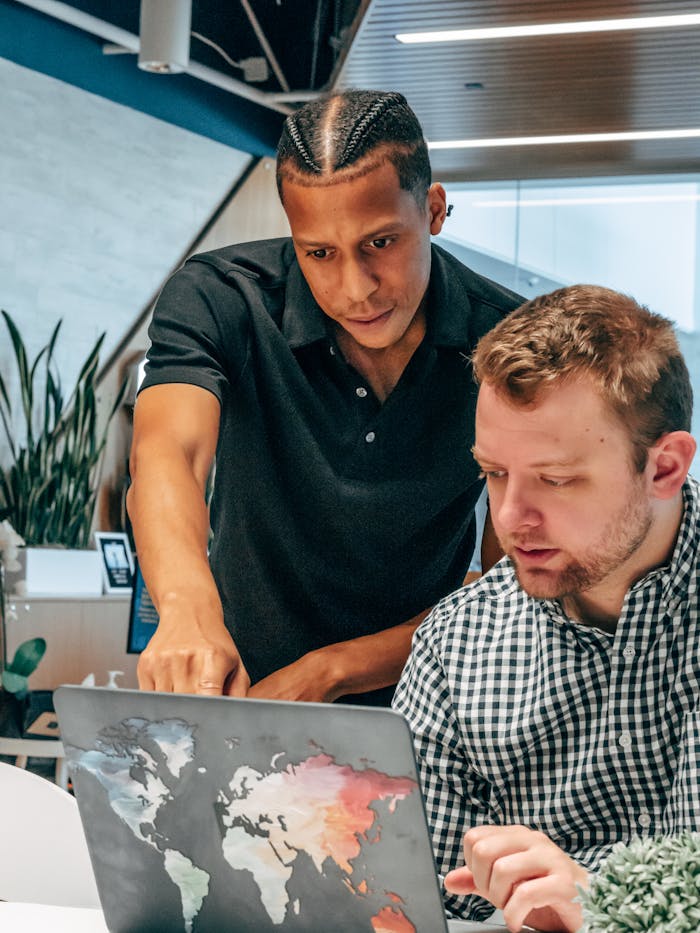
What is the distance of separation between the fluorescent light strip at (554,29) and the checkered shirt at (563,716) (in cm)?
492

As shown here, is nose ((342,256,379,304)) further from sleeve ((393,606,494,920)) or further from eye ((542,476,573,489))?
sleeve ((393,606,494,920))

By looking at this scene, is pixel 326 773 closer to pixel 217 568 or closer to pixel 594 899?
pixel 594 899

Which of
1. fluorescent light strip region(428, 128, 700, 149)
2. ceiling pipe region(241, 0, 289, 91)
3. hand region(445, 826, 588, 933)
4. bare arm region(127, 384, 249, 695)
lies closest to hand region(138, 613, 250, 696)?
bare arm region(127, 384, 249, 695)

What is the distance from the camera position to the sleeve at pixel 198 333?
1675mm

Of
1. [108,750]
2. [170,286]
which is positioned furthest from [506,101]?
[108,750]

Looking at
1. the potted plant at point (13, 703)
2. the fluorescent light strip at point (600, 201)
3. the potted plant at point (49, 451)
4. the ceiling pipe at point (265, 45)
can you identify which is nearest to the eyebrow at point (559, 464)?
the potted plant at point (13, 703)

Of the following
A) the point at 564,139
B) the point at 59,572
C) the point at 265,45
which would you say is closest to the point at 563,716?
the point at 59,572

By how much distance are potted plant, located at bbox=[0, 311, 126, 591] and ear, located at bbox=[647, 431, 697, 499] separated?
4944 mm

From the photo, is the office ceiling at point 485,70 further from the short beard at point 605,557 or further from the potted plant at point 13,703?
the short beard at point 605,557

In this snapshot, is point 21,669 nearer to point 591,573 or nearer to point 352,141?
point 352,141

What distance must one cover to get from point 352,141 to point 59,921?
99 centimetres

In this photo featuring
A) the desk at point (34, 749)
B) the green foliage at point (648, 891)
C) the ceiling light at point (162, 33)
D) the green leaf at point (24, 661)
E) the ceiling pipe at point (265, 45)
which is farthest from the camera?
A: the ceiling pipe at point (265, 45)

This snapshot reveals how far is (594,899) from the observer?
814mm

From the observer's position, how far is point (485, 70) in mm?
6680
